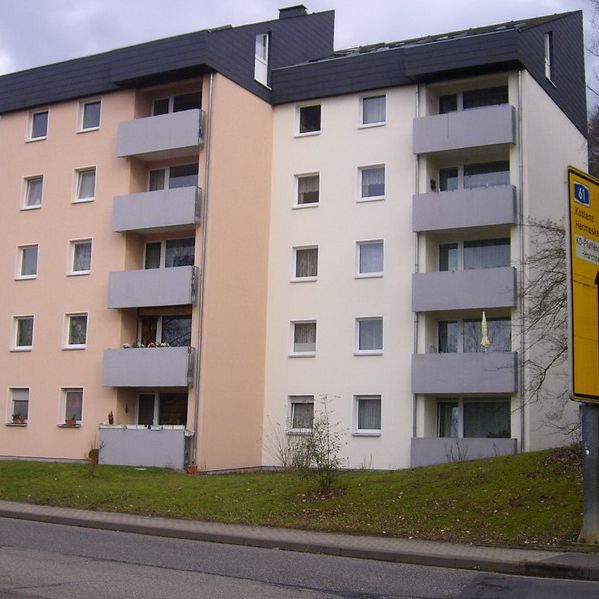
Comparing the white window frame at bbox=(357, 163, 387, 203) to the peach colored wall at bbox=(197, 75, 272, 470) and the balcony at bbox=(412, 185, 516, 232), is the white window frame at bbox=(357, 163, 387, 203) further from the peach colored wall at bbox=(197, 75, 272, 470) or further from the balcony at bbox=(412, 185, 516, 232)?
the peach colored wall at bbox=(197, 75, 272, 470)

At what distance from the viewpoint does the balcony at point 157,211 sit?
29.8 m

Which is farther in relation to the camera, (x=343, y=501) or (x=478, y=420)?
(x=478, y=420)

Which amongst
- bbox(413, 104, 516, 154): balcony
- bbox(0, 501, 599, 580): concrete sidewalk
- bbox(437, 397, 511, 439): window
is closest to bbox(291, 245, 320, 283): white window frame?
bbox(413, 104, 516, 154): balcony

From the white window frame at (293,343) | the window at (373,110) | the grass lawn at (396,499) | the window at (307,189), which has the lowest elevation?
the grass lawn at (396,499)

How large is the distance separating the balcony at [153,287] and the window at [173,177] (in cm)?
340

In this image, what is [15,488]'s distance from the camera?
23125mm

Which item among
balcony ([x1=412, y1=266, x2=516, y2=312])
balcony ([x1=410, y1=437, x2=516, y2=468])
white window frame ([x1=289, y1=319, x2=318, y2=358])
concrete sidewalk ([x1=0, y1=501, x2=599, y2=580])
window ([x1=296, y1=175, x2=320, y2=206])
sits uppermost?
window ([x1=296, y1=175, x2=320, y2=206])

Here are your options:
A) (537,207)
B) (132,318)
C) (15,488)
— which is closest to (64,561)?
(15,488)

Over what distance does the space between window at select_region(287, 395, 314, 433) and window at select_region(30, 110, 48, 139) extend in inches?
512

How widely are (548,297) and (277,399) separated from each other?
13597mm

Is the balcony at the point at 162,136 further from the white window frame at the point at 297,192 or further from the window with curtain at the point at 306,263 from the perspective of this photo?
the window with curtain at the point at 306,263

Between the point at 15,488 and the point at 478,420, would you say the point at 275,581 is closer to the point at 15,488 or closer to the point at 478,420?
the point at 15,488

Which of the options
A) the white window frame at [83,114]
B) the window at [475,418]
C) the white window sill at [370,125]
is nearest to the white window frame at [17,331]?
the white window frame at [83,114]

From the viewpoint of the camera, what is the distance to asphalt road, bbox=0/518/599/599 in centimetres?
1079
